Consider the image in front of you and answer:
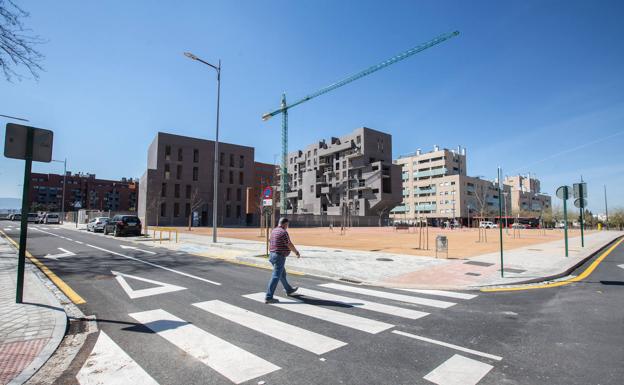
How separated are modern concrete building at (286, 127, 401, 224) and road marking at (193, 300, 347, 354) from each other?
7108 cm

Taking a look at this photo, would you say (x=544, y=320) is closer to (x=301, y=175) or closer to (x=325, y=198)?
(x=325, y=198)

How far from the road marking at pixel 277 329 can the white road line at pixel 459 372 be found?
3.90 feet

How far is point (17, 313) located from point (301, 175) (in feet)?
335

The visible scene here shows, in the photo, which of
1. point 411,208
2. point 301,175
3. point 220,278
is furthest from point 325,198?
point 220,278

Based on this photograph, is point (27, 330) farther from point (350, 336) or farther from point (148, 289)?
point (350, 336)

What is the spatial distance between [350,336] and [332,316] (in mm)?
914

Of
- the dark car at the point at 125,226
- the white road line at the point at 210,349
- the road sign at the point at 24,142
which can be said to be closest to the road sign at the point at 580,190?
the white road line at the point at 210,349

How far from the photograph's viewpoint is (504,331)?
14.9ft

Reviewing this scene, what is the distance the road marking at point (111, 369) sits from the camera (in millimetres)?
3057

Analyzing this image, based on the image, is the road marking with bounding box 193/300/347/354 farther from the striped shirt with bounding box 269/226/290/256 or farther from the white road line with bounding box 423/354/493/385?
the striped shirt with bounding box 269/226/290/256

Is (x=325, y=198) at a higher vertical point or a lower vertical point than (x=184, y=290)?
higher

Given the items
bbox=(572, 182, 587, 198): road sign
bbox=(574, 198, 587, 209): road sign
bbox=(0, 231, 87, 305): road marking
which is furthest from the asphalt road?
bbox=(574, 198, 587, 209): road sign

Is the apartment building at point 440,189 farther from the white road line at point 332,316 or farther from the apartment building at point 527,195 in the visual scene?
the white road line at point 332,316

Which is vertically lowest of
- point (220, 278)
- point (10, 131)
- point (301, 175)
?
point (220, 278)
